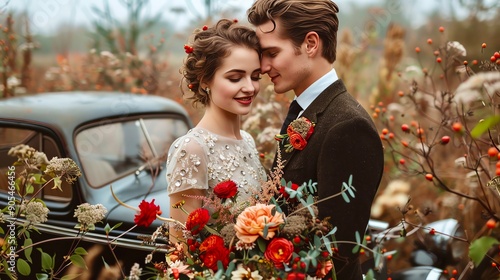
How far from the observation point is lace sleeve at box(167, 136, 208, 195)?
2.32 meters

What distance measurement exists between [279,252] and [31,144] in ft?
7.73

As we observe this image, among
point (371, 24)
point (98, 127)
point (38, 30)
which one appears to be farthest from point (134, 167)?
point (371, 24)

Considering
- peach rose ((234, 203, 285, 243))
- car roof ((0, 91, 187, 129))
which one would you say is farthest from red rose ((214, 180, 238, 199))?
car roof ((0, 91, 187, 129))

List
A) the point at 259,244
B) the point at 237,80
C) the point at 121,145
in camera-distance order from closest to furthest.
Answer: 1. the point at 259,244
2. the point at 237,80
3. the point at 121,145

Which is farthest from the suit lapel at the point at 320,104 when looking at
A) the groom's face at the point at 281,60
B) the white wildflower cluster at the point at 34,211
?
the white wildflower cluster at the point at 34,211

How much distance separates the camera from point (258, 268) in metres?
1.84

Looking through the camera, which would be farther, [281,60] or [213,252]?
[281,60]

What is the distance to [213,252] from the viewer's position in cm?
185

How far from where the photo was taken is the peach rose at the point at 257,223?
5.93 ft

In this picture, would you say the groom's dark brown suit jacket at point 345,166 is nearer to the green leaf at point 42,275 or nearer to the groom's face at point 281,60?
the groom's face at point 281,60

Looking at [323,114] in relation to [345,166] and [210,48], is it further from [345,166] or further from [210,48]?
[210,48]

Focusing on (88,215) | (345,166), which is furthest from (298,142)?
(88,215)

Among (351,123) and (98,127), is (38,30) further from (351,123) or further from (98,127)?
(351,123)

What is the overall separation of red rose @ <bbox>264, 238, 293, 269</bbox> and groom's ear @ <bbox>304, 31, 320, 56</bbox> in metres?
0.97
